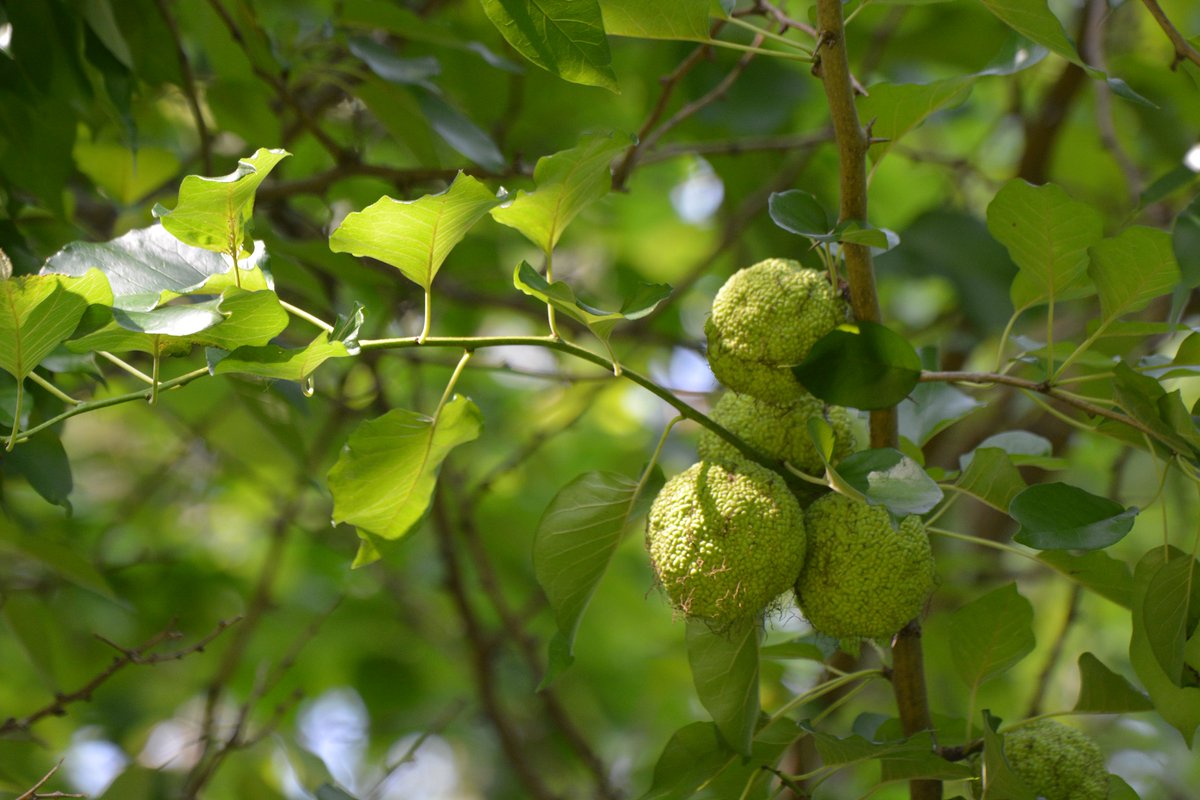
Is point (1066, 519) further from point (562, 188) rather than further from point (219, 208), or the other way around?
point (219, 208)

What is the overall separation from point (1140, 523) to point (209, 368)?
345 cm

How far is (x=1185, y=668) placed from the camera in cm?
105

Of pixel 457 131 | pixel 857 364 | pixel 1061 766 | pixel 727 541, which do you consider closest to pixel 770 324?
pixel 857 364

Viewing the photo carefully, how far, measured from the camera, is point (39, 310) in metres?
0.91

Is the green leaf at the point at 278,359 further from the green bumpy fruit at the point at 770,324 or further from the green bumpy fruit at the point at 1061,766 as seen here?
the green bumpy fruit at the point at 1061,766

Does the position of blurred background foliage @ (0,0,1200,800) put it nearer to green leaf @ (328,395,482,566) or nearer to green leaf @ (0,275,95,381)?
green leaf @ (0,275,95,381)

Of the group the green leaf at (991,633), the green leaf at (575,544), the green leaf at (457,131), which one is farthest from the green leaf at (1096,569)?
the green leaf at (457,131)

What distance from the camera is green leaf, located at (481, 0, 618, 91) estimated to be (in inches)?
38.7

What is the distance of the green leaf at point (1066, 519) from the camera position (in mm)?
965

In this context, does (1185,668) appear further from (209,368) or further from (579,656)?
(579,656)

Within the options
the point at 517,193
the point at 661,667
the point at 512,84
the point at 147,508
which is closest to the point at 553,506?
the point at 517,193

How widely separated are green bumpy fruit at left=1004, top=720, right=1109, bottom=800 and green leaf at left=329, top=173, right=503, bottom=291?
747 millimetres

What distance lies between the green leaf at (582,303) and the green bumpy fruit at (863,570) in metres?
0.27

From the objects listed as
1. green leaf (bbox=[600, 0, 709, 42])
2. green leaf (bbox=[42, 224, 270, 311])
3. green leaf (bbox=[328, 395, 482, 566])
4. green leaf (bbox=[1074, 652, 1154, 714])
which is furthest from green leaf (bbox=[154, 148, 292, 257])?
green leaf (bbox=[1074, 652, 1154, 714])
